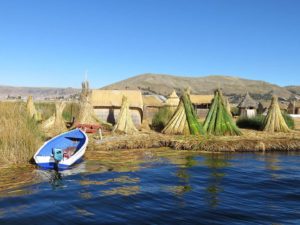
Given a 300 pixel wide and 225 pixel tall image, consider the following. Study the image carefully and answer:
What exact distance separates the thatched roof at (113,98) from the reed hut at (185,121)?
546 cm

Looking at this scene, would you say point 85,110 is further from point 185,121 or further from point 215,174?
point 215,174

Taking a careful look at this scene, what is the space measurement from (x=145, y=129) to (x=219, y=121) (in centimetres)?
586

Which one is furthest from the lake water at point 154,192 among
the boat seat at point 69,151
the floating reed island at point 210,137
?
the floating reed island at point 210,137

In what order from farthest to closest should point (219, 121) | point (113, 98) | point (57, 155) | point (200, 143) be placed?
point (113, 98) → point (219, 121) → point (200, 143) → point (57, 155)

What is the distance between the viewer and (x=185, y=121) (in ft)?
88.6

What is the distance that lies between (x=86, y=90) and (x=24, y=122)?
1231 centimetres

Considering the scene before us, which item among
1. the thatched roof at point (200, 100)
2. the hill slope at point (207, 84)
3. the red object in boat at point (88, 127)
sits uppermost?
the hill slope at point (207, 84)

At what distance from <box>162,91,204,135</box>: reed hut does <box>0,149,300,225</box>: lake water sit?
6.67 metres

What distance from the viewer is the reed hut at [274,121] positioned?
96.2ft

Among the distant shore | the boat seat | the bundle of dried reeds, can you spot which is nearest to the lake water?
the boat seat

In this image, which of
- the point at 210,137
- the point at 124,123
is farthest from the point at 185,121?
the point at 124,123

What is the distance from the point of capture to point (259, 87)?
17462 centimetres

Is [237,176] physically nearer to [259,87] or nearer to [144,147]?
[144,147]

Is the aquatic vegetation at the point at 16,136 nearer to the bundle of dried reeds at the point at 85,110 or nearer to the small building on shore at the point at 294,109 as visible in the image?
the bundle of dried reeds at the point at 85,110
